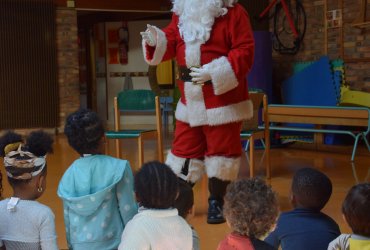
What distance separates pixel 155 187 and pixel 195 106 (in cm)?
147

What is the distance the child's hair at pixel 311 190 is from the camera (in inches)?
73.8

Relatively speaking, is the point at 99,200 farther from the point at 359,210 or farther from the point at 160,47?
the point at 160,47

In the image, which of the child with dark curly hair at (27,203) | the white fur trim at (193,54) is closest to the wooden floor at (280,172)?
the white fur trim at (193,54)

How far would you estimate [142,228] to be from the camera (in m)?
1.61

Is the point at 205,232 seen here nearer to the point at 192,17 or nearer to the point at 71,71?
the point at 192,17

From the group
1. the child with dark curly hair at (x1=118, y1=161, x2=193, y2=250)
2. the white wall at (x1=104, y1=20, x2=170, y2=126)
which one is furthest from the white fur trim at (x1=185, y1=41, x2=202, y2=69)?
the white wall at (x1=104, y1=20, x2=170, y2=126)

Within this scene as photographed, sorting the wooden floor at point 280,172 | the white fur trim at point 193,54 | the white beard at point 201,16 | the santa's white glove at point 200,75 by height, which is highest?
the white beard at point 201,16

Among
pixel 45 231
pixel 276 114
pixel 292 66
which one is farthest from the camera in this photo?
pixel 292 66

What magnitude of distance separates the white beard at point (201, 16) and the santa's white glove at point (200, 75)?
7.8 inches

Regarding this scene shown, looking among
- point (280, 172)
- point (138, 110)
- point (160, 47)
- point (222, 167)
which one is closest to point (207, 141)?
point (222, 167)

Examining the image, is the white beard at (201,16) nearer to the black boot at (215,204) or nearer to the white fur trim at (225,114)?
the white fur trim at (225,114)

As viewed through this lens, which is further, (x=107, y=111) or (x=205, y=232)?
(x=107, y=111)

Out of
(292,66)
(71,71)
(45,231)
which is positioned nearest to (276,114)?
(292,66)

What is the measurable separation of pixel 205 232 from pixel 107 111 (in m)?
7.64
